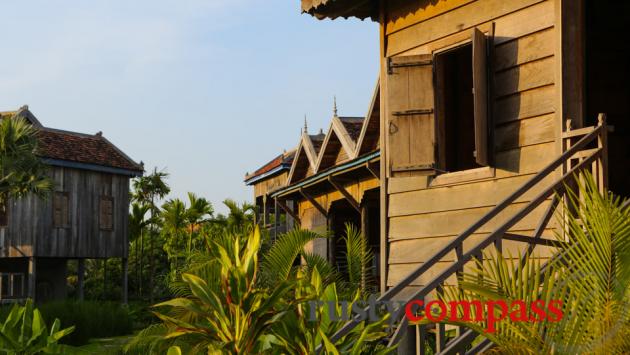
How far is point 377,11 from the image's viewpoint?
9.78 m

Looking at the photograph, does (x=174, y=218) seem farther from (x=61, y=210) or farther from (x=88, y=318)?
(x=88, y=318)

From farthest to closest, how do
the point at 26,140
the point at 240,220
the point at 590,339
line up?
the point at 240,220
the point at 26,140
the point at 590,339

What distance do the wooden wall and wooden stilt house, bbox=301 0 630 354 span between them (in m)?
22.5

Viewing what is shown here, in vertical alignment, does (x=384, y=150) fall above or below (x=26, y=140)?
below

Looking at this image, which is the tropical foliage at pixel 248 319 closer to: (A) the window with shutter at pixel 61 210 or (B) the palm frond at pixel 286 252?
(B) the palm frond at pixel 286 252

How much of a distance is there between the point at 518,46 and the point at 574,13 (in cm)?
69

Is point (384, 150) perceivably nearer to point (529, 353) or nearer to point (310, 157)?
point (529, 353)

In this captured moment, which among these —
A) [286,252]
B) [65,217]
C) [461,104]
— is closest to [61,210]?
[65,217]

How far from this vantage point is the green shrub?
22.3m

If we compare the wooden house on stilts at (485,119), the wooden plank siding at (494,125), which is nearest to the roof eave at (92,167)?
the wooden house on stilts at (485,119)

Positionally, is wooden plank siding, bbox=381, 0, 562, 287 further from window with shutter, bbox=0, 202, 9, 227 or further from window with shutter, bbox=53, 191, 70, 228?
window with shutter, bbox=0, 202, 9, 227

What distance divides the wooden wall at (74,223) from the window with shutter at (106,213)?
15 centimetres

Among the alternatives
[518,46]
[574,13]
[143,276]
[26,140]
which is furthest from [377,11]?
[143,276]

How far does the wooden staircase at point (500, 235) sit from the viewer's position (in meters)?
5.90
